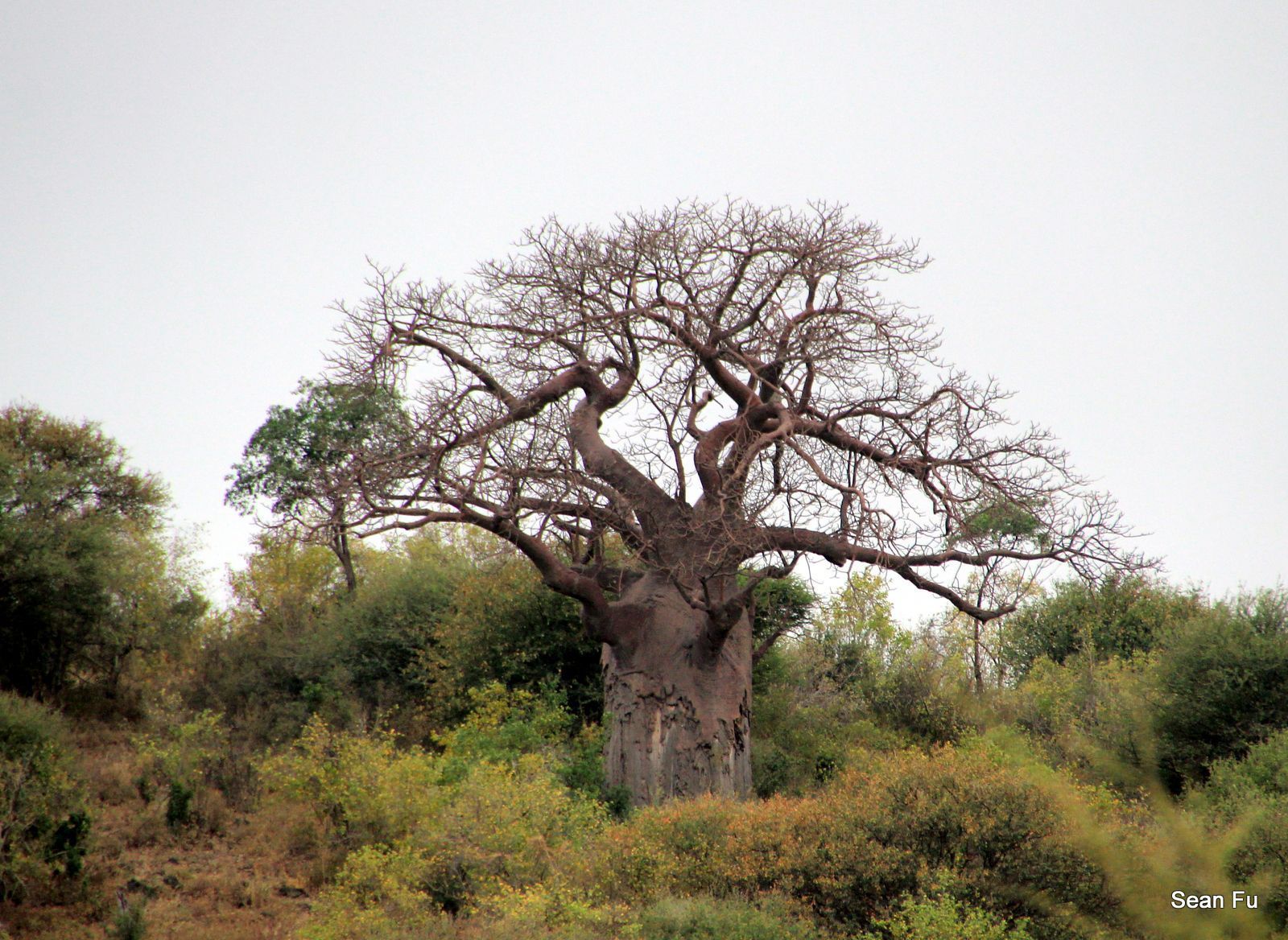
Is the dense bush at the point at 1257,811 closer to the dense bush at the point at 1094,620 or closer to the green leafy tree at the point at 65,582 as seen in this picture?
the dense bush at the point at 1094,620

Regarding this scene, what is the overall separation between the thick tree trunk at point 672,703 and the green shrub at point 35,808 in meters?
5.96

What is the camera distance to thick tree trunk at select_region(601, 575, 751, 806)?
13.0m

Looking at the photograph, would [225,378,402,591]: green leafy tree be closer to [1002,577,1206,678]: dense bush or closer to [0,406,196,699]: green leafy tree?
[0,406,196,699]: green leafy tree

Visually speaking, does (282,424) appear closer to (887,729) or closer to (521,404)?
(521,404)

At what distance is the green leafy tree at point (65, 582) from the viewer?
57.9 feet

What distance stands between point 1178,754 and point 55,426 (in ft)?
71.9

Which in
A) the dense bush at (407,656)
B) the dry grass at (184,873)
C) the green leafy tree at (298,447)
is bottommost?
the dry grass at (184,873)

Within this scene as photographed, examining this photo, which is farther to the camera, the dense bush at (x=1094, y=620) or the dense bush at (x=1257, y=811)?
the dense bush at (x=1094, y=620)

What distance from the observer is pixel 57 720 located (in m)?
13.2

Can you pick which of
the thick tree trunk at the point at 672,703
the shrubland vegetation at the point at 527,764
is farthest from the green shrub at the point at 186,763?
the thick tree trunk at the point at 672,703

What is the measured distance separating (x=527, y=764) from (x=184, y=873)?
411 centimetres

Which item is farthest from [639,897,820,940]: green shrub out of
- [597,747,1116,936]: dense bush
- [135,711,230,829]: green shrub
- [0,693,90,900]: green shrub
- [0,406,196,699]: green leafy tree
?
[0,406,196,699]: green leafy tree

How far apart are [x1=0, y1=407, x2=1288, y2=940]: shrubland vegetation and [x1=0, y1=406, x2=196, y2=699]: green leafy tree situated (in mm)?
63

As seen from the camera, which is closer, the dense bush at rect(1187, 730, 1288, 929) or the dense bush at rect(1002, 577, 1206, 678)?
the dense bush at rect(1187, 730, 1288, 929)
